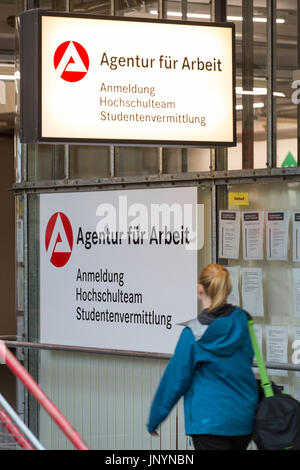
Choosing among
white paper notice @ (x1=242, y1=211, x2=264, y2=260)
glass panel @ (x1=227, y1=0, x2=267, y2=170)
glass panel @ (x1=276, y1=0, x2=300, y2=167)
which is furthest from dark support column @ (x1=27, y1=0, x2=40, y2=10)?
white paper notice @ (x1=242, y1=211, x2=264, y2=260)

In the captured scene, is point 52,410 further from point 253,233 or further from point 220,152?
point 220,152

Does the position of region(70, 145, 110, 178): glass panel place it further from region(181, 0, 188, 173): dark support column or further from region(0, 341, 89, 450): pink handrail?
region(0, 341, 89, 450): pink handrail

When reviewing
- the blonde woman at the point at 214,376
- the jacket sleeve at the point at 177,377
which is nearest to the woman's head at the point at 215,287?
the blonde woman at the point at 214,376

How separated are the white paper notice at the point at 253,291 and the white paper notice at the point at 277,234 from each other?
0.22 m

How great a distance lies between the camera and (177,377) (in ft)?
16.8

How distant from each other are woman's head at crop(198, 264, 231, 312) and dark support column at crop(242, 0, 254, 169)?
11.2 feet

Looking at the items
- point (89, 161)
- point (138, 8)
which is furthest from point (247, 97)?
point (89, 161)

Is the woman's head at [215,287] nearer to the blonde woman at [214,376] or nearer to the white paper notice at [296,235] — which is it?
the blonde woman at [214,376]

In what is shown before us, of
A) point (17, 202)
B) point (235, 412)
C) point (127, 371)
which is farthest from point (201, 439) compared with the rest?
point (17, 202)

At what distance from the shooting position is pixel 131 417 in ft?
31.0

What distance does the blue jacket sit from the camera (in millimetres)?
5137

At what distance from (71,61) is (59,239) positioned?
3714 millimetres

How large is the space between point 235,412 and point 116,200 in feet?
15.3

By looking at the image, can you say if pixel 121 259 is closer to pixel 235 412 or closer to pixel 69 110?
pixel 69 110
